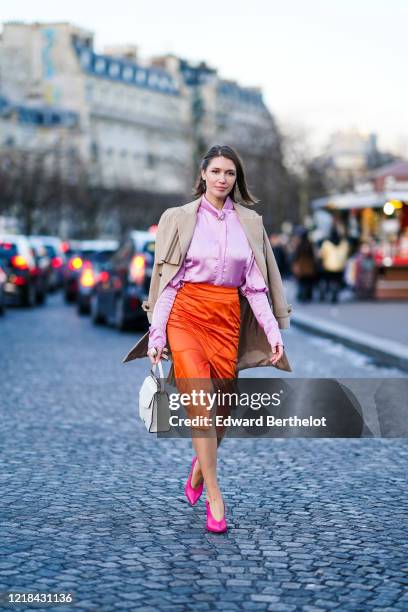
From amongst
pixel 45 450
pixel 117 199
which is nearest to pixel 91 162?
pixel 117 199

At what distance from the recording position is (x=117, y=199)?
104m

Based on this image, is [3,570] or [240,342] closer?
[3,570]

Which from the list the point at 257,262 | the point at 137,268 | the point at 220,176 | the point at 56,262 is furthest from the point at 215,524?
the point at 56,262

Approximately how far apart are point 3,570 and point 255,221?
1870 mm

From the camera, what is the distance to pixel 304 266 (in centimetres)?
3303

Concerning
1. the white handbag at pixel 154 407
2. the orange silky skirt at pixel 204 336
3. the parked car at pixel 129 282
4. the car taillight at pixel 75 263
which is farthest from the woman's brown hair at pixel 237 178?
the car taillight at pixel 75 263

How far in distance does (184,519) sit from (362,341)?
12529mm

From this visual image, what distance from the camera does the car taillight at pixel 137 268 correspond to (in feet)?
72.9

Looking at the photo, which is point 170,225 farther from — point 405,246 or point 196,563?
point 405,246

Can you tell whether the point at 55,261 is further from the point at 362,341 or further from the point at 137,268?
the point at 362,341

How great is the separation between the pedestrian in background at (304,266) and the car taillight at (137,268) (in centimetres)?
1087

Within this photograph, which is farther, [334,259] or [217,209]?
[334,259]

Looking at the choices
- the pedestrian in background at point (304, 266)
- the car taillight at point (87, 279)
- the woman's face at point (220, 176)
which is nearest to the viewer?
the woman's face at point (220, 176)

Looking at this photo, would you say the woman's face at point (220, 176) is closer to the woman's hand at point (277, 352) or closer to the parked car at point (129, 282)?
the woman's hand at point (277, 352)
